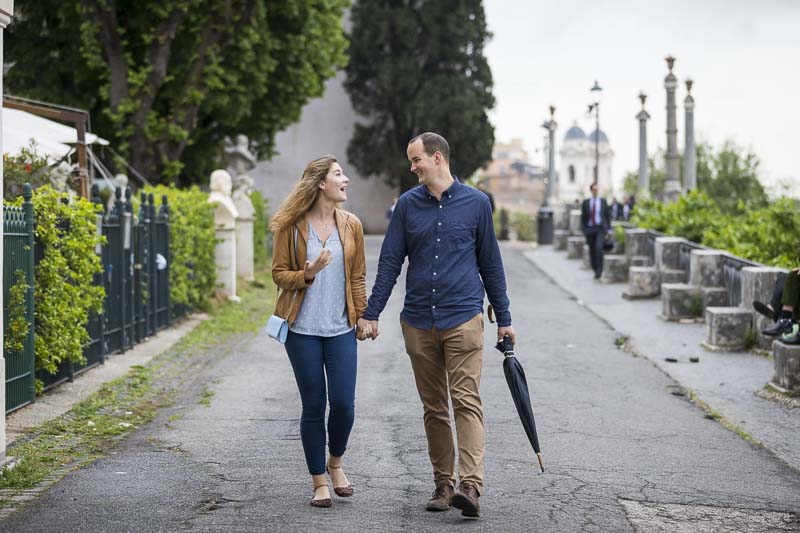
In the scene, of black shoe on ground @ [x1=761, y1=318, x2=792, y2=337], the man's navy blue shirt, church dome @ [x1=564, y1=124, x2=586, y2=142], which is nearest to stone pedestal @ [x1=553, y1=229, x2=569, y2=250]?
black shoe on ground @ [x1=761, y1=318, x2=792, y2=337]

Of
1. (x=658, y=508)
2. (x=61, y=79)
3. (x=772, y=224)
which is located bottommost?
(x=658, y=508)

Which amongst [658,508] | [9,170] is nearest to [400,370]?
[9,170]

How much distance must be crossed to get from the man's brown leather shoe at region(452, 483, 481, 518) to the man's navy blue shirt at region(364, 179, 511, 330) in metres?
0.84

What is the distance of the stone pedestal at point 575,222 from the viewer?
116 feet

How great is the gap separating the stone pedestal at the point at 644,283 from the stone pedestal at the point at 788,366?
10746mm

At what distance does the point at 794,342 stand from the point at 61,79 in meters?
20.0

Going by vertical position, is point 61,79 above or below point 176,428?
above

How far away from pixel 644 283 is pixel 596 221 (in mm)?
3731

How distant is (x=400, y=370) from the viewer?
12.8m

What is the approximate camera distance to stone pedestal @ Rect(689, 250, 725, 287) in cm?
1806

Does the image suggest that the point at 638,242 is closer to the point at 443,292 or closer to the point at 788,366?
the point at 788,366

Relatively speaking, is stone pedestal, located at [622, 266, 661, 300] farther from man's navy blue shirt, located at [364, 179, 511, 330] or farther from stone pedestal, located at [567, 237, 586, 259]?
man's navy blue shirt, located at [364, 179, 511, 330]

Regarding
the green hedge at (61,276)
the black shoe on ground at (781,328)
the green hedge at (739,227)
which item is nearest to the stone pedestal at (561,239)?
the green hedge at (739,227)

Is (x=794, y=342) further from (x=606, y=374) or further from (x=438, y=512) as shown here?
(x=438, y=512)
